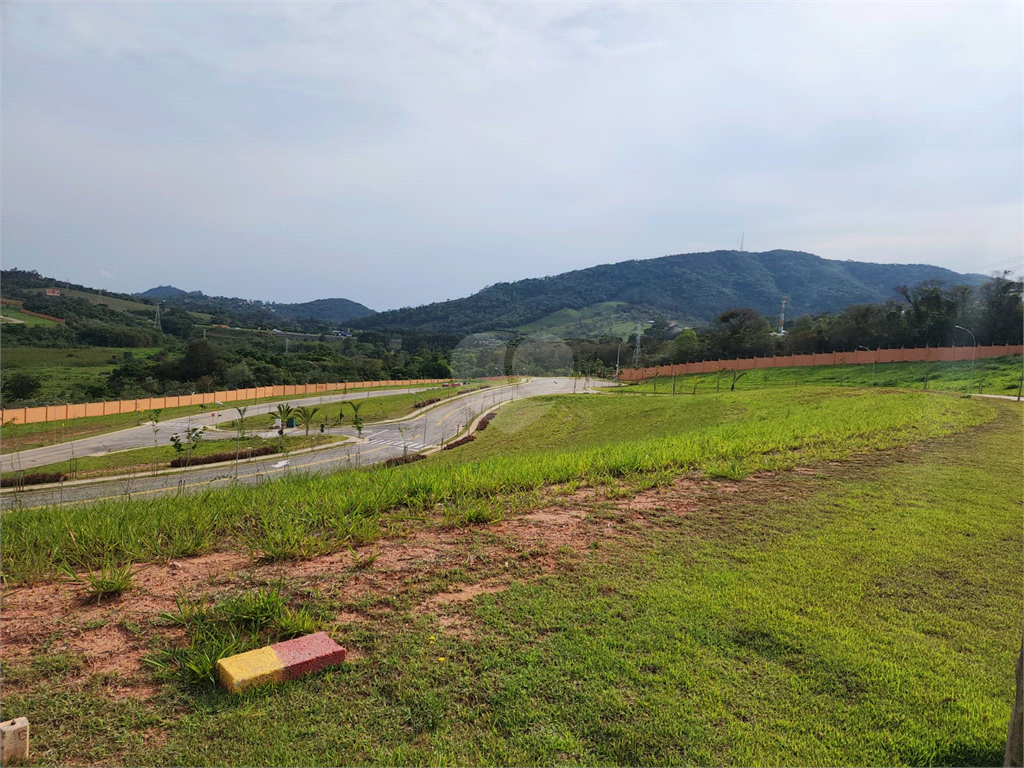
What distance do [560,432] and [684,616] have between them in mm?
21882

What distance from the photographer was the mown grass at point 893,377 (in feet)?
97.7

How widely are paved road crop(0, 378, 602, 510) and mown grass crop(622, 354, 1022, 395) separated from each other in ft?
43.6

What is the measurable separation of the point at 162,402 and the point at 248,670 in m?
54.4

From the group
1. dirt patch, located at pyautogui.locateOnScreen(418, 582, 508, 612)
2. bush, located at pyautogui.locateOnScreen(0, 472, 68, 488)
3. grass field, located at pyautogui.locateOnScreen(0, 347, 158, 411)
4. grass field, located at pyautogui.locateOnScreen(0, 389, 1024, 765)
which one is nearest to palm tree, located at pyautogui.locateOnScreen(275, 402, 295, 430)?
bush, located at pyautogui.locateOnScreen(0, 472, 68, 488)

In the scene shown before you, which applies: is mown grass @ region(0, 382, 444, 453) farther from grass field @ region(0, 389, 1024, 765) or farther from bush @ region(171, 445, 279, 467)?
grass field @ region(0, 389, 1024, 765)

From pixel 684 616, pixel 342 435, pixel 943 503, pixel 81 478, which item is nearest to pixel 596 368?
pixel 342 435

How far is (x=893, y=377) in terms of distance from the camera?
35.6 meters

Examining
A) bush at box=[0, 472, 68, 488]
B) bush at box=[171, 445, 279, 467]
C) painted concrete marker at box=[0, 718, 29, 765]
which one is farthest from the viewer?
bush at box=[171, 445, 279, 467]

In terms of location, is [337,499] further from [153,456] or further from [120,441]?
[120,441]

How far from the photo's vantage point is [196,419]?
42.7 meters

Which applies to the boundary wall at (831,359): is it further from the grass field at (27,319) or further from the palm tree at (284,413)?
the grass field at (27,319)

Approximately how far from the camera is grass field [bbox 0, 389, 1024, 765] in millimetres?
2443

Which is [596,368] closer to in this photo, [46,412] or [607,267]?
[46,412]

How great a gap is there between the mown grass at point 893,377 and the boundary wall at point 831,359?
700 mm
